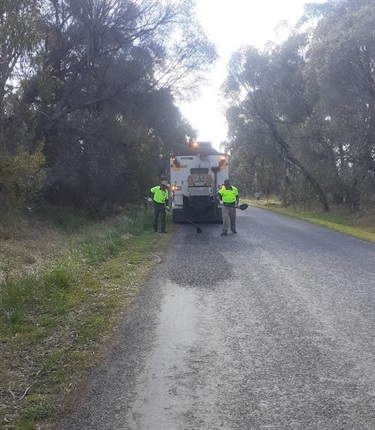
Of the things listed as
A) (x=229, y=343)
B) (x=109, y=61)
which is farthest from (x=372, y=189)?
(x=229, y=343)

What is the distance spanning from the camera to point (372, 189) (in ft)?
88.8

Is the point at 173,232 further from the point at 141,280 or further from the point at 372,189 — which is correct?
the point at 372,189

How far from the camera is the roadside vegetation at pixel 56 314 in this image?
4.58 m

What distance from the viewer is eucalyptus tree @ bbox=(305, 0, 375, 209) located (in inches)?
931

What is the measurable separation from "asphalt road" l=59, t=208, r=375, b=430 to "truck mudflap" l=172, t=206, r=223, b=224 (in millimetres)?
11660

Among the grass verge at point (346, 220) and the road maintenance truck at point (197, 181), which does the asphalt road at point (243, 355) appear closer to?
the grass verge at point (346, 220)

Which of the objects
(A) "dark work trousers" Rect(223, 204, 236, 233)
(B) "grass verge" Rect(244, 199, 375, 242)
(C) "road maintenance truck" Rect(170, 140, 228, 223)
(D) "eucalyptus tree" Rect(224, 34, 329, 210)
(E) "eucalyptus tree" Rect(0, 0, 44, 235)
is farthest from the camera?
(D) "eucalyptus tree" Rect(224, 34, 329, 210)

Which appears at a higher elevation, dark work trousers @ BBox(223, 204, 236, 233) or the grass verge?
dark work trousers @ BBox(223, 204, 236, 233)

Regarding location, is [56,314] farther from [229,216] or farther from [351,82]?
[351,82]

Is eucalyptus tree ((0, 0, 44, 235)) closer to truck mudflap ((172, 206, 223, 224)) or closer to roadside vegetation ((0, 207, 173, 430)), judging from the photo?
roadside vegetation ((0, 207, 173, 430))

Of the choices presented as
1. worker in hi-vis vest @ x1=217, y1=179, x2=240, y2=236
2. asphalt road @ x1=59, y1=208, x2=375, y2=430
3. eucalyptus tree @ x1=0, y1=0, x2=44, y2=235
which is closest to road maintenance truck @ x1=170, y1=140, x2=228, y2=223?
worker in hi-vis vest @ x1=217, y1=179, x2=240, y2=236

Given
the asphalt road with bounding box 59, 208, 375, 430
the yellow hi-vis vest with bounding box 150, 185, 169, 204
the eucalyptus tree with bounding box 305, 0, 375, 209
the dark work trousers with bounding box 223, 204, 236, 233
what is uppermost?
the eucalyptus tree with bounding box 305, 0, 375, 209

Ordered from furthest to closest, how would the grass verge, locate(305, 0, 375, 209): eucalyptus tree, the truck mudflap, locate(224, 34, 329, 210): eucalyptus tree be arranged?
locate(224, 34, 329, 210): eucalyptus tree → locate(305, 0, 375, 209): eucalyptus tree → the truck mudflap → the grass verge

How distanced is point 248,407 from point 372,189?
24.6m
